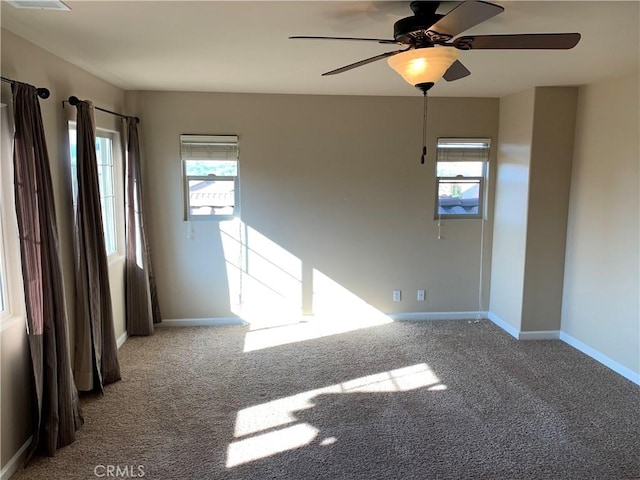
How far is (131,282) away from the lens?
445 cm

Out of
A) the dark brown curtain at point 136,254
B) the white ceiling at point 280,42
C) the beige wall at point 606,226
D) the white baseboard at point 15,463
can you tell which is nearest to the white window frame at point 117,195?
the dark brown curtain at point 136,254

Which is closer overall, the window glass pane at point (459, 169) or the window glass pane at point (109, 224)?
the window glass pane at point (109, 224)

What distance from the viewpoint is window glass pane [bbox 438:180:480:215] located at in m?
5.01

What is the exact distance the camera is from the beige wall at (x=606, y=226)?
365 cm

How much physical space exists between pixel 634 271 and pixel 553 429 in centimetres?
156

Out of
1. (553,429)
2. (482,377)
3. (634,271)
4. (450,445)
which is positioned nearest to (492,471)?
(450,445)

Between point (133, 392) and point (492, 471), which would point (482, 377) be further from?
point (133, 392)

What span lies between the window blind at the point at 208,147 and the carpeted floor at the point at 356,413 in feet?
6.11

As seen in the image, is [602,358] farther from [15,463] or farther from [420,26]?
[15,463]

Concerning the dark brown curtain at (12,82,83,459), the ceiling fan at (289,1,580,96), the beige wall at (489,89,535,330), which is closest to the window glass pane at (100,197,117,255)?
the dark brown curtain at (12,82,83,459)

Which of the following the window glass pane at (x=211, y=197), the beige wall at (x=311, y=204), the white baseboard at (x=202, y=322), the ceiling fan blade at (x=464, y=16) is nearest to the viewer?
the ceiling fan blade at (x=464, y=16)

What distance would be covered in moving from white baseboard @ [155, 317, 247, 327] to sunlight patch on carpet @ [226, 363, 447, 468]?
1762 millimetres

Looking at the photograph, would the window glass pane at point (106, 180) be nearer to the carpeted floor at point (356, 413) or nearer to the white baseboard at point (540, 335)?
the carpeted floor at point (356, 413)

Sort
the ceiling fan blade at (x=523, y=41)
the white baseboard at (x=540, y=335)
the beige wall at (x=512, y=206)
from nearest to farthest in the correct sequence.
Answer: the ceiling fan blade at (x=523, y=41) → the beige wall at (x=512, y=206) → the white baseboard at (x=540, y=335)
